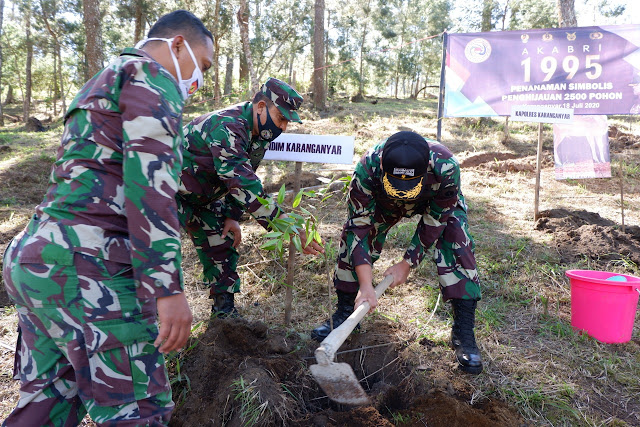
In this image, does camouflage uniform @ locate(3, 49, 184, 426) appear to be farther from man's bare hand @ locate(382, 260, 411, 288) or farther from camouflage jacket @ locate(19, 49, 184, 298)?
man's bare hand @ locate(382, 260, 411, 288)

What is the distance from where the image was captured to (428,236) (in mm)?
2453

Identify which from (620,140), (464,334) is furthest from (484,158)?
(464,334)

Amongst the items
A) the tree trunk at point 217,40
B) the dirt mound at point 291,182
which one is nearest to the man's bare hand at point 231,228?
the dirt mound at point 291,182

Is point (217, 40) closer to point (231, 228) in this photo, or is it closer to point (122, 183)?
point (231, 228)

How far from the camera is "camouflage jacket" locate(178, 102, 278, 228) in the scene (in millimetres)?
2268

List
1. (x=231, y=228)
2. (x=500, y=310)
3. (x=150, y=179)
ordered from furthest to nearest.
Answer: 1. (x=500, y=310)
2. (x=231, y=228)
3. (x=150, y=179)

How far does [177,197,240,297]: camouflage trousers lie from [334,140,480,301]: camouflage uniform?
2.55 ft

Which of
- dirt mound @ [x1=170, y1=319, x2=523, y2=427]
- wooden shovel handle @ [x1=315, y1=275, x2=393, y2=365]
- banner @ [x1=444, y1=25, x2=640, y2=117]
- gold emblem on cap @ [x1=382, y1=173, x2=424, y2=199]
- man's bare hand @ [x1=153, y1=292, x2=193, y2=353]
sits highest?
banner @ [x1=444, y1=25, x2=640, y2=117]

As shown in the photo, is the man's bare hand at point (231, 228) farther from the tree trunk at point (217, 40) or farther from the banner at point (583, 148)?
the tree trunk at point (217, 40)

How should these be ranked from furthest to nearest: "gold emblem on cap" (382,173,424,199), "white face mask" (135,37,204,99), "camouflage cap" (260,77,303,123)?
"camouflage cap" (260,77,303,123), "gold emblem on cap" (382,173,424,199), "white face mask" (135,37,204,99)

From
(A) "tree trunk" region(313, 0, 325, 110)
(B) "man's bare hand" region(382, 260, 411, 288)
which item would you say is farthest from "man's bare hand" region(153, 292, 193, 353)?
(A) "tree trunk" region(313, 0, 325, 110)

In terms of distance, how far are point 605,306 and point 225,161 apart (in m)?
2.34

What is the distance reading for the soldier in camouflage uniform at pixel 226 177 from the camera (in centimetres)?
231

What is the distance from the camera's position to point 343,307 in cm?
280
